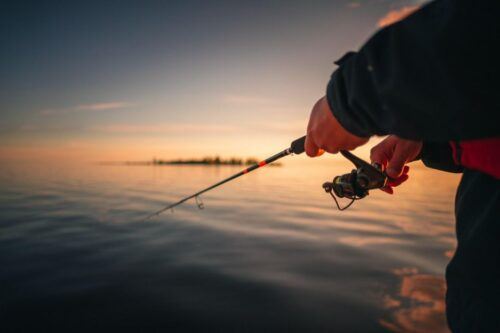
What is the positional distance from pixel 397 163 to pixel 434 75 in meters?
1.19

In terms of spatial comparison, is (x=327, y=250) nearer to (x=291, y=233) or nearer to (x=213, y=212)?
(x=291, y=233)

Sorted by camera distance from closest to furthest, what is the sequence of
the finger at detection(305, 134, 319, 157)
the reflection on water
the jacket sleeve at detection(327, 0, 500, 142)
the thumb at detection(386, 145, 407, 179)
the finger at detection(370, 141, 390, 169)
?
the jacket sleeve at detection(327, 0, 500, 142) → the finger at detection(305, 134, 319, 157) → the thumb at detection(386, 145, 407, 179) → the finger at detection(370, 141, 390, 169) → the reflection on water

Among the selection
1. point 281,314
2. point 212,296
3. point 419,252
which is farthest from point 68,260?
point 419,252

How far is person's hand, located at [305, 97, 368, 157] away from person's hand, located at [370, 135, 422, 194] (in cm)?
73

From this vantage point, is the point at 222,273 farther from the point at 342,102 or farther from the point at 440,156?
the point at 342,102

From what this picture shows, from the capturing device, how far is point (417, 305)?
3828mm

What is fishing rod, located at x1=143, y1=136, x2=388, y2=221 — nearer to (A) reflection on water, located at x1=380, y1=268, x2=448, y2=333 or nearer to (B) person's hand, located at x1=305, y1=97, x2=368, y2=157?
(B) person's hand, located at x1=305, y1=97, x2=368, y2=157

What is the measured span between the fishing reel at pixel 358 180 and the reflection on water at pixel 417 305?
7.37ft

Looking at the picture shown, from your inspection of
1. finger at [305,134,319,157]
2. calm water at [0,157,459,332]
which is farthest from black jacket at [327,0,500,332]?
calm water at [0,157,459,332]

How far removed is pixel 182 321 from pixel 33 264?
3.38 meters

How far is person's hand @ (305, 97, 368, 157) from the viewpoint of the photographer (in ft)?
4.01

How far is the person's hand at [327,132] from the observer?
4.01 feet

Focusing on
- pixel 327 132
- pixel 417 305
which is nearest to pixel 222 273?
pixel 417 305

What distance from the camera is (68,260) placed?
16.8ft
